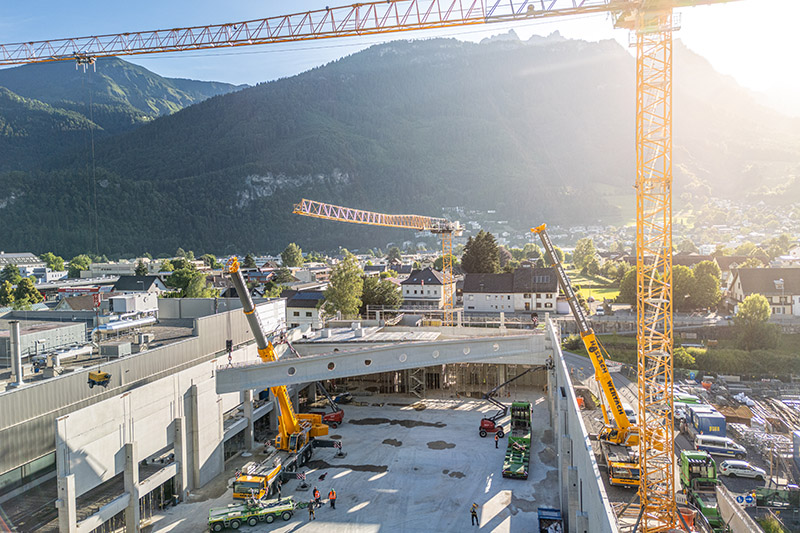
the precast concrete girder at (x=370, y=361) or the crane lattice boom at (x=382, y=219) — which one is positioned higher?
the crane lattice boom at (x=382, y=219)

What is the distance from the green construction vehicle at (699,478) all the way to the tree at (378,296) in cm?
4090

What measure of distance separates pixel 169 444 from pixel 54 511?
16.8 feet

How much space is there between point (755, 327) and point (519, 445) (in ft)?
135

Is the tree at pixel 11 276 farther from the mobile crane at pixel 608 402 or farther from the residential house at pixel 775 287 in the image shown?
the residential house at pixel 775 287

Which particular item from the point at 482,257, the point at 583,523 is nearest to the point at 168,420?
the point at 583,523

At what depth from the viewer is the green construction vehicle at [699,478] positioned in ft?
76.6

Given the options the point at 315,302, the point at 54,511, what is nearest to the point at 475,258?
the point at 315,302

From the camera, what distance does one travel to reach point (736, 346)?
5459cm

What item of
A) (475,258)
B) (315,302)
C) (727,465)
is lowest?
(727,465)

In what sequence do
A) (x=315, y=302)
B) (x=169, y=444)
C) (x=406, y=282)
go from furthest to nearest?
(x=406, y=282), (x=315, y=302), (x=169, y=444)

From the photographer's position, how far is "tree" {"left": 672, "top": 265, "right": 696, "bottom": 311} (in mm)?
69188

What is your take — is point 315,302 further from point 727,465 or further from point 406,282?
point 727,465

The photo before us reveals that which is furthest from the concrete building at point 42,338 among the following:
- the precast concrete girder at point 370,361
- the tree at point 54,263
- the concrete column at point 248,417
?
the tree at point 54,263

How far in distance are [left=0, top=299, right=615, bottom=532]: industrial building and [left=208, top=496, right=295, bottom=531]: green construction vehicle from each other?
2890mm
